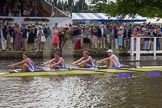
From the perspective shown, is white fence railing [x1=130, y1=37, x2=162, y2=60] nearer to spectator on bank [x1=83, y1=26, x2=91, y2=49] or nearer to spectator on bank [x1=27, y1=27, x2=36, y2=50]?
spectator on bank [x1=83, y1=26, x2=91, y2=49]

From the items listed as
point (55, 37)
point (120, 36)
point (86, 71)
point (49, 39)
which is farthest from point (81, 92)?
point (120, 36)

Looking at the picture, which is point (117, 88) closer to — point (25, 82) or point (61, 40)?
point (25, 82)

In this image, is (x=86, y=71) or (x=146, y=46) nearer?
(x=86, y=71)

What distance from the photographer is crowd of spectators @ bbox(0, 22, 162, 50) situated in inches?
1126

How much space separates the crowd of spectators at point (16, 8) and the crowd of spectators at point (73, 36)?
19.7 feet

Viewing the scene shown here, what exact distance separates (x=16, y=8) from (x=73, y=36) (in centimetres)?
865

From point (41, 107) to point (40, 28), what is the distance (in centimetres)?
1622

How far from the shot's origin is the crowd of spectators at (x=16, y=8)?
36.1 metres

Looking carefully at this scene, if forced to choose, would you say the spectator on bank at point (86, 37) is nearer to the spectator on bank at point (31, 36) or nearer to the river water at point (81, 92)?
the spectator on bank at point (31, 36)

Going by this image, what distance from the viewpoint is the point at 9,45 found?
29047 millimetres

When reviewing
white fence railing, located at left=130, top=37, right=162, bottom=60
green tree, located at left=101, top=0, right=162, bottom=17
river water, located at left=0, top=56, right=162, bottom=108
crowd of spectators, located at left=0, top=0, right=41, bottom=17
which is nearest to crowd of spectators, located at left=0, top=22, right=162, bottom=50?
white fence railing, located at left=130, top=37, right=162, bottom=60

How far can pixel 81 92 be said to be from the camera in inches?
634

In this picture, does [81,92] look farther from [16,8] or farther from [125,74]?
[16,8]

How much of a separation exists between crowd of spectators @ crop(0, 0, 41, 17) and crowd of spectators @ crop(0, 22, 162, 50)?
6.00m
